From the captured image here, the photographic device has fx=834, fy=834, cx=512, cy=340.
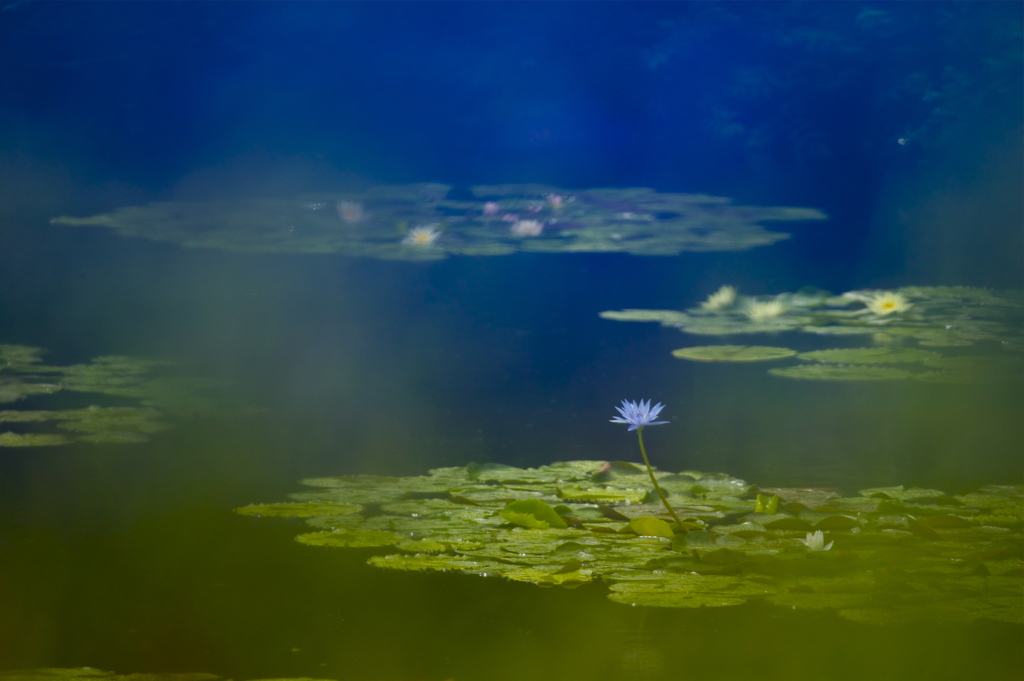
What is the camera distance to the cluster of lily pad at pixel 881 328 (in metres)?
3.34

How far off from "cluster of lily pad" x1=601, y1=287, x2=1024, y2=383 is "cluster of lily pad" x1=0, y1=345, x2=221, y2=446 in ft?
6.77

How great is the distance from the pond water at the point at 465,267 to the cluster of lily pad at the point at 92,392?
0.06 feet

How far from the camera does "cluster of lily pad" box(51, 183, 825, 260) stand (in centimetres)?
437

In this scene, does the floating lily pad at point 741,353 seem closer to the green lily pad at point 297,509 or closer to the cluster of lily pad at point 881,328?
the cluster of lily pad at point 881,328

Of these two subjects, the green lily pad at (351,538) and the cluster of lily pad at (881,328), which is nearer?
the green lily pad at (351,538)

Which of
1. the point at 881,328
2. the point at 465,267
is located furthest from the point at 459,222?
the point at 881,328

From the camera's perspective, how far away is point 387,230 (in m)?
4.49

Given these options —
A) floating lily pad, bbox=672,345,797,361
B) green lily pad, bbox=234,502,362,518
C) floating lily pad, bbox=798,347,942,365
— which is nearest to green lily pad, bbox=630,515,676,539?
green lily pad, bbox=234,502,362,518

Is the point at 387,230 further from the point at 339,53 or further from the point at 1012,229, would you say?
the point at 1012,229

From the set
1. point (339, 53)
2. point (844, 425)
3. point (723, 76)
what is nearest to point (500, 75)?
point (339, 53)

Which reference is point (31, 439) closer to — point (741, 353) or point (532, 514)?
point (532, 514)

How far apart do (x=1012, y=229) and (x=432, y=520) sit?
3843mm

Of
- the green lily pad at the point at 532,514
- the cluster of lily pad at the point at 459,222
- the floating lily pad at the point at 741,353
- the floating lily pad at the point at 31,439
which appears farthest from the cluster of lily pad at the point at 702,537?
the cluster of lily pad at the point at 459,222

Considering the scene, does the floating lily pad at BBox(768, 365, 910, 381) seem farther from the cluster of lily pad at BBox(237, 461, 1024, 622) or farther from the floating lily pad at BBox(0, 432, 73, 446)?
the floating lily pad at BBox(0, 432, 73, 446)
